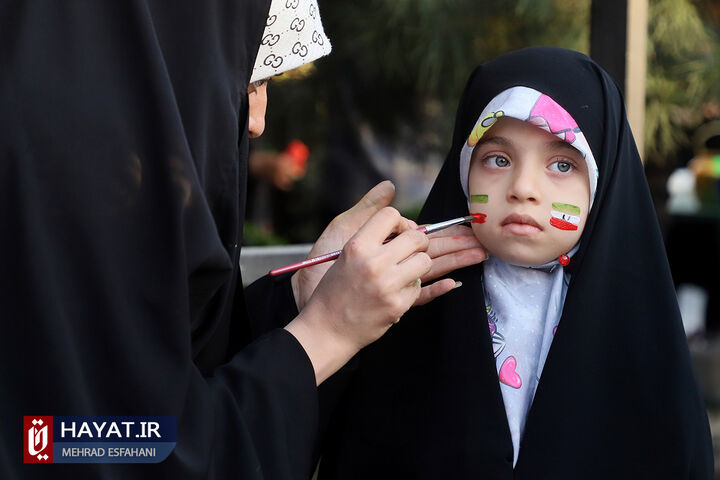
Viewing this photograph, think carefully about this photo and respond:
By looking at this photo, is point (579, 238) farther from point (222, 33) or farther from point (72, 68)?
point (72, 68)

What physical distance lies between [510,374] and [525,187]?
33 cm

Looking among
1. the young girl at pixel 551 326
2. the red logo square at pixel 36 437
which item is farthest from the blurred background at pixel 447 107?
the red logo square at pixel 36 437

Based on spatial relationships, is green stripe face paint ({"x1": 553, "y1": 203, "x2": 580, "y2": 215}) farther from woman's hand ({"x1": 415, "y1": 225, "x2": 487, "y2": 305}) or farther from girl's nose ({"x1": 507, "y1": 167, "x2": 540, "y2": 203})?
woman's hand ({"x1": 415, "y1": 225, "x2": 487, "y2": 305})

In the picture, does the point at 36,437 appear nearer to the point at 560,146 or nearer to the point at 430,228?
the point at 430,228

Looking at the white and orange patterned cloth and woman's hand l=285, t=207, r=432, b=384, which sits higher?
the white and orange patterned cloth

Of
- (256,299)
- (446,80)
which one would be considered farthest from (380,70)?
(256,299)

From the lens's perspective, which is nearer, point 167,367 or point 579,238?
point 167,367

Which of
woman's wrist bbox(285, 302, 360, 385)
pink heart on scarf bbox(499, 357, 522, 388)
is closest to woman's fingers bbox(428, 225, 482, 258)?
pink heart on scarf bbox(499, 357, 522, 388)

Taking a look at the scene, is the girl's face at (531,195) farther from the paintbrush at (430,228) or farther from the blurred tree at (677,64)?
the blurred tree at (677,64)

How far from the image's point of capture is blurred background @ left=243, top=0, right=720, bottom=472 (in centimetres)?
351

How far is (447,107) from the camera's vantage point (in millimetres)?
4133

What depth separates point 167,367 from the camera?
969mm

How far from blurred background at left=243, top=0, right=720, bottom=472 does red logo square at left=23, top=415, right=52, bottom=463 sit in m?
1.83

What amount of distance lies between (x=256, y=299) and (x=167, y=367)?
63cm
